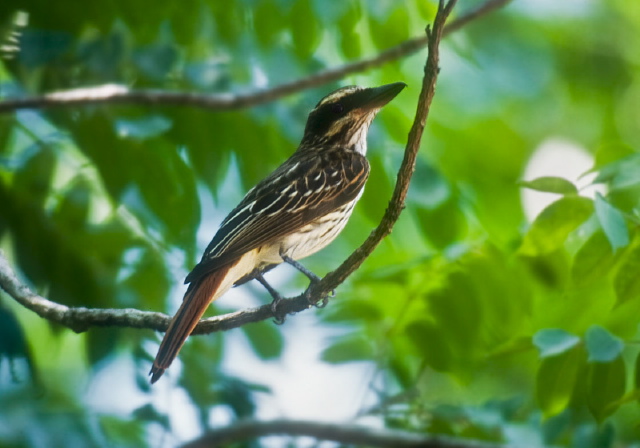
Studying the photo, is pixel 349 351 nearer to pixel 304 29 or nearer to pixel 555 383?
pixel 555 383

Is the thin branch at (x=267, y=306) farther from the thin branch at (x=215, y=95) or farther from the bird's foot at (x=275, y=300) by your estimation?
the thin branch at (x=215, y=95)

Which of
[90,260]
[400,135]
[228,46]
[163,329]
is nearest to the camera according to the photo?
[163,329]

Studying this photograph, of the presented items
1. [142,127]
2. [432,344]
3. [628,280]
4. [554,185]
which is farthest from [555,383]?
[142,127]

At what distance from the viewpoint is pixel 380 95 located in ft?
6.67

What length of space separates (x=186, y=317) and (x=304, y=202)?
0.88 m

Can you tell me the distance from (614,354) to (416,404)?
1056 mm

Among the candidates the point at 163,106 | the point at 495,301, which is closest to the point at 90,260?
the point at 163,106

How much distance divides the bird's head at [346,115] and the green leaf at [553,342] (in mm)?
901

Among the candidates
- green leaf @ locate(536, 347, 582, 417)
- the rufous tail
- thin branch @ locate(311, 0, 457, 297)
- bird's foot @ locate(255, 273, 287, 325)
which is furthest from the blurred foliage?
thin branch @ locate(311, 0, 457, 297)

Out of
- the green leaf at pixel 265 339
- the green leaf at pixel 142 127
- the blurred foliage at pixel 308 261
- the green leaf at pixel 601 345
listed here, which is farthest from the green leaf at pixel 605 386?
the green leaf at pixel 142 127

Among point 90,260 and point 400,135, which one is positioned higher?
point 400,135

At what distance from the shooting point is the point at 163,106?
3.37 m

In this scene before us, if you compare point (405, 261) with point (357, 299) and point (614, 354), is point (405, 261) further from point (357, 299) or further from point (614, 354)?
point (614, 354)

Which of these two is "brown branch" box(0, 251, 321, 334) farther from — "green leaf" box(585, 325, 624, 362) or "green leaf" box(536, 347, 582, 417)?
"green leaf" box(536, 347, 582, 417)
